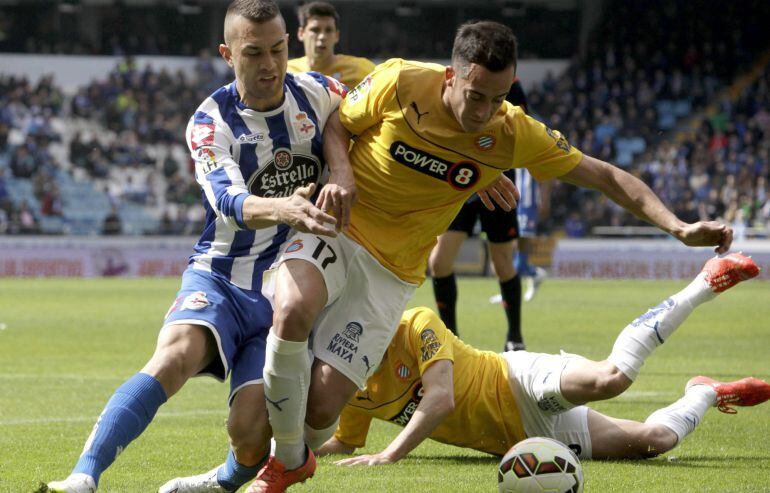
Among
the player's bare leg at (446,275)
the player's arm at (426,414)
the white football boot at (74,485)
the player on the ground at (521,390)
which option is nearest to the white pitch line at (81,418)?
the player on the ground at (521,390)

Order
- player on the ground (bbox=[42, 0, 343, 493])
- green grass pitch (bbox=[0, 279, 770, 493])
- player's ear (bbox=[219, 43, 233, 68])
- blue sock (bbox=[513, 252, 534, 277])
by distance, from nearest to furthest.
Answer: player on the ground (bbox=[42, 0, 343, 493]), player's ear (bbox=[219, 43, 233, 68]), green grass pitch (bbox=[0, 279, 770, 493]), blue sock (bbox=[513, 252, 534, 277])

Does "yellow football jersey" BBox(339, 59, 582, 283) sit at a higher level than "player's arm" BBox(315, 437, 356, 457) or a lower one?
higher

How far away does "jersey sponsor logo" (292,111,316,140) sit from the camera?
16.5ft

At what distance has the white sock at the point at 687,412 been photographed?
18.8ft

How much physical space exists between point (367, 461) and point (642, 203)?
1.79 meters

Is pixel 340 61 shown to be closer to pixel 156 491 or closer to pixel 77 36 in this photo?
pixel 156 491

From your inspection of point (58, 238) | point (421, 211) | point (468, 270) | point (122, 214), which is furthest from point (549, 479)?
point (122, 214)

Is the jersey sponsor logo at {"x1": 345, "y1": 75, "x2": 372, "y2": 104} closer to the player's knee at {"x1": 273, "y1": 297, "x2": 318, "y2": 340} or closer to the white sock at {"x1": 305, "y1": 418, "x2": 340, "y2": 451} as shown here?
the player's knee at {"x1": 273, "y1": 297, "x2": 318, "y2": 340}

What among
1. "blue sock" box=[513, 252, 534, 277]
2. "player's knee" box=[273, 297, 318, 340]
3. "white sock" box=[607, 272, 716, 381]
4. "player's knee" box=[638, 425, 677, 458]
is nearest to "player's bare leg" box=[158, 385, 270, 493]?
"player's knee" box=[273, 297, 318, 340]

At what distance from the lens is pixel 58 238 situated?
82.9 feet

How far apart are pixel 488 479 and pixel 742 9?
32.7 m

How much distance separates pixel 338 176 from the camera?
15.6ft

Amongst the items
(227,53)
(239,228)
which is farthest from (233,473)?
(227,53)

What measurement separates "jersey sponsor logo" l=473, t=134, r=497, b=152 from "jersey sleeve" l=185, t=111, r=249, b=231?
1.02 meters
